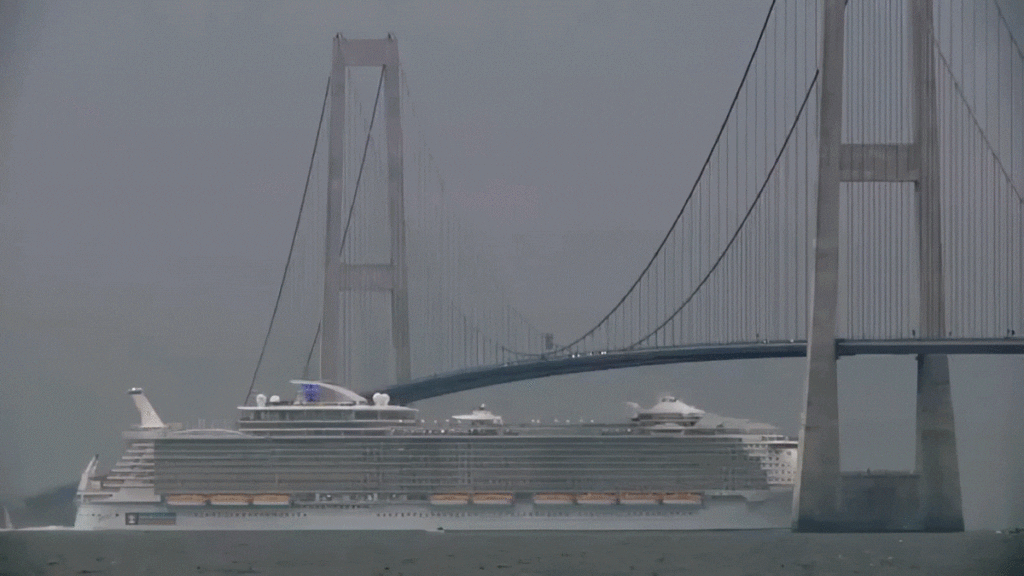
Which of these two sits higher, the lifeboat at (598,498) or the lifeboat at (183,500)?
the lifeboat at (598,498)

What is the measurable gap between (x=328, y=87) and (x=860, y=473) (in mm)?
16123

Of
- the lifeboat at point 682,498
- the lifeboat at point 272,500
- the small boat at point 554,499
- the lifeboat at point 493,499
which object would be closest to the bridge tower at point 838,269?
the lifeboat at point 682,498

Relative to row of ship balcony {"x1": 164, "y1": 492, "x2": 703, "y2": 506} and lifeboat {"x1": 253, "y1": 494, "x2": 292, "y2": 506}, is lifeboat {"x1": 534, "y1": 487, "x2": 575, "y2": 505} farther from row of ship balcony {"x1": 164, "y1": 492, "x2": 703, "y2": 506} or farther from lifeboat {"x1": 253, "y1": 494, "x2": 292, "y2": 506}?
lifeboat {"x1": 253, "y1": 494, "x2": 292, "y2": 506}

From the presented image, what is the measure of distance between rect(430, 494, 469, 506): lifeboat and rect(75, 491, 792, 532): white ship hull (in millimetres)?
163

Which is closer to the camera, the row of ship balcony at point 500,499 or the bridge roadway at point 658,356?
the bridge roadway at point 658,356

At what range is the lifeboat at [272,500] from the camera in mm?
64938

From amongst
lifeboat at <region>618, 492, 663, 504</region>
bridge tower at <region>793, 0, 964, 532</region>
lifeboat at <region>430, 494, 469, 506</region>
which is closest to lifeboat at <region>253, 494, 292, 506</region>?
lifeboat at <region>430, 494, 469, 506</region>

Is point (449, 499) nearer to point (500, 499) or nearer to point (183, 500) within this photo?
point (500, 499)

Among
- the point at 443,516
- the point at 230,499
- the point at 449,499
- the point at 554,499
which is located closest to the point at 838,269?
the point at 554,499

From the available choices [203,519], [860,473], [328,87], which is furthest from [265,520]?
→ [860,473]

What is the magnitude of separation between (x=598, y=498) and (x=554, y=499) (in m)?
1.00

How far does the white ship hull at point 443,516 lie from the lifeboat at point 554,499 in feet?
0.49

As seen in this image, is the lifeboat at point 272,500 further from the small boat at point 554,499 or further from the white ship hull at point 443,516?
the small boat at point 554,499

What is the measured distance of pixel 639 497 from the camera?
64.8m
